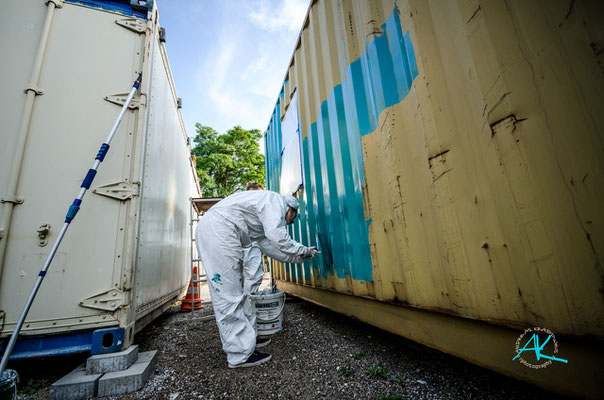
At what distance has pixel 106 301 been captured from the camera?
200 centimetres

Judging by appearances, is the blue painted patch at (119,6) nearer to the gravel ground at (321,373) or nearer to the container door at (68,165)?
the container door at (68,165)

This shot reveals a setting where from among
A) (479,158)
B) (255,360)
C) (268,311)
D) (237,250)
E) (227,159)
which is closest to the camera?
(479,158)

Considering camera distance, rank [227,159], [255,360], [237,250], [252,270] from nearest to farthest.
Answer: [255,360] < [237,250] < [252,270] < [227,159]

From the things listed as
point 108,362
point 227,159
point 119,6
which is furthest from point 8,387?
point 227,159

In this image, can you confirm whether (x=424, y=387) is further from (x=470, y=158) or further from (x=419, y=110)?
(x=419, y=110)

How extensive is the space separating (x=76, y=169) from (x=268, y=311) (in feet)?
7.47

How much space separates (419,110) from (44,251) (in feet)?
9.49

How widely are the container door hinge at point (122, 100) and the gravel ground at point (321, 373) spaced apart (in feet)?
7.61

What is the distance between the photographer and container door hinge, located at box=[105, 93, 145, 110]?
7.62 ft

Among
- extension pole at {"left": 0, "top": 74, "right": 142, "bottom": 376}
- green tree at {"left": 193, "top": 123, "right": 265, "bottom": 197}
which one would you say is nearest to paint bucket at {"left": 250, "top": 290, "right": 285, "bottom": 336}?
extension pole at {"left": 0, "top": 74, "right": 142, "bottom": 376}

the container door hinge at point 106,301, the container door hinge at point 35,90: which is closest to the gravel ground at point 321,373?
the container door hinge at point 106,301

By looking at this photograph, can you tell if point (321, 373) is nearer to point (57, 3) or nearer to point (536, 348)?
point (536, 348)

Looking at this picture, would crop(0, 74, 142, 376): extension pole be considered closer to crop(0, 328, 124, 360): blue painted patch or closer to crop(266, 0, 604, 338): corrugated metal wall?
crop(0, 328, 124, 360): blue painted patch

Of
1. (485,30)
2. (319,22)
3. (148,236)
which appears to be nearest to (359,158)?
(485,30)
